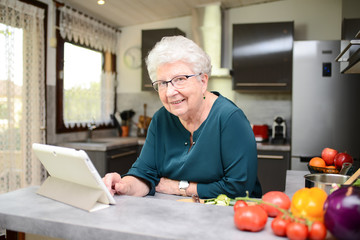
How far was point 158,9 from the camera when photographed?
407 cm

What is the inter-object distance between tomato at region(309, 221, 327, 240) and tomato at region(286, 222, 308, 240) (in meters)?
0.01

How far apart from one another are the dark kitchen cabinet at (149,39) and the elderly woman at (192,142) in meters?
2.59

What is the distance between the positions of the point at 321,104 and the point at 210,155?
2299 millimetres

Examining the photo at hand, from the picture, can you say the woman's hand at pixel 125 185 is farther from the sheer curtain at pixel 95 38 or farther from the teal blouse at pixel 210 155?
the sheer curtain at pixel 95 38

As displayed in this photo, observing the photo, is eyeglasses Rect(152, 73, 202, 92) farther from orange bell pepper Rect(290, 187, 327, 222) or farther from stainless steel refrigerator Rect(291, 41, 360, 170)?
stainless steel refrigerator Rect(291, 41, 360, 170)

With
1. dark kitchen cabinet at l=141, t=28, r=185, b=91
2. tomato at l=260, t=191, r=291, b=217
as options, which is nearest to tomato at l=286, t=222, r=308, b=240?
tomato at l=260, t=191, r=291, b=217

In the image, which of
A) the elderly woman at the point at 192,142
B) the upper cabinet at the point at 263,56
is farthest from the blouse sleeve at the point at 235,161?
the upper cabinet at the point at 263,56

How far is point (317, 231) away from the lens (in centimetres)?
79

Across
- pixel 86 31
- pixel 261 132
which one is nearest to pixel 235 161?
pixel 261 132

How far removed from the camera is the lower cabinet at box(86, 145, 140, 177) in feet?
11.3

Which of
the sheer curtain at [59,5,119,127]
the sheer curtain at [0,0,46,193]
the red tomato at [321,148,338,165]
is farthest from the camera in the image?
the sheer curtain at [59,5,119,127]

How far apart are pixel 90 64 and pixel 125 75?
2.16ft

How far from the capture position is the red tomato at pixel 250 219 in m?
0.88

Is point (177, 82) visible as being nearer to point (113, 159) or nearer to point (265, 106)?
point (113, 159)
